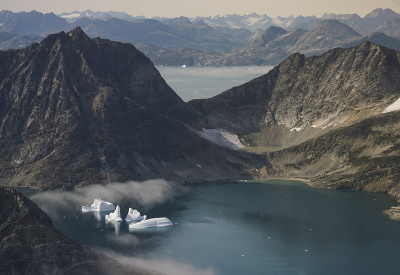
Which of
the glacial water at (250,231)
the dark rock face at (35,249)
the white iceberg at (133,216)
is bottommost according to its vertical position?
the glacial water at (250,231)

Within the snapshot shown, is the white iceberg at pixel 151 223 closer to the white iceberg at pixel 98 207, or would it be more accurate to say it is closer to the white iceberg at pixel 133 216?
the white iceberg at pixel 133 216

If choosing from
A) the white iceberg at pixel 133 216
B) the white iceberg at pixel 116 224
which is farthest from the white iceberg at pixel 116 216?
the white iceberg at pixel 133 216

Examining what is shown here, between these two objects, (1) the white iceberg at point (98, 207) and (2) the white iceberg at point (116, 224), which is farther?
(1) the white iceberg at point (98, 207)

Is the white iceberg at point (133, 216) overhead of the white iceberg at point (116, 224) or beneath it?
overhead

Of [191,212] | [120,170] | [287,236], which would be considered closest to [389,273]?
[287,236]

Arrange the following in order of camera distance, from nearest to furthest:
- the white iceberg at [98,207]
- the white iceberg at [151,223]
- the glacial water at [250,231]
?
the glacial water at [250,231] < the white iceberg at [151,223] < the white iceberg at [98,207]

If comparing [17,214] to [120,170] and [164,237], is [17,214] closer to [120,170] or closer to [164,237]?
[164,237]

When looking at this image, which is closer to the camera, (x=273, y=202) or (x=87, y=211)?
(x=87, y=211)
